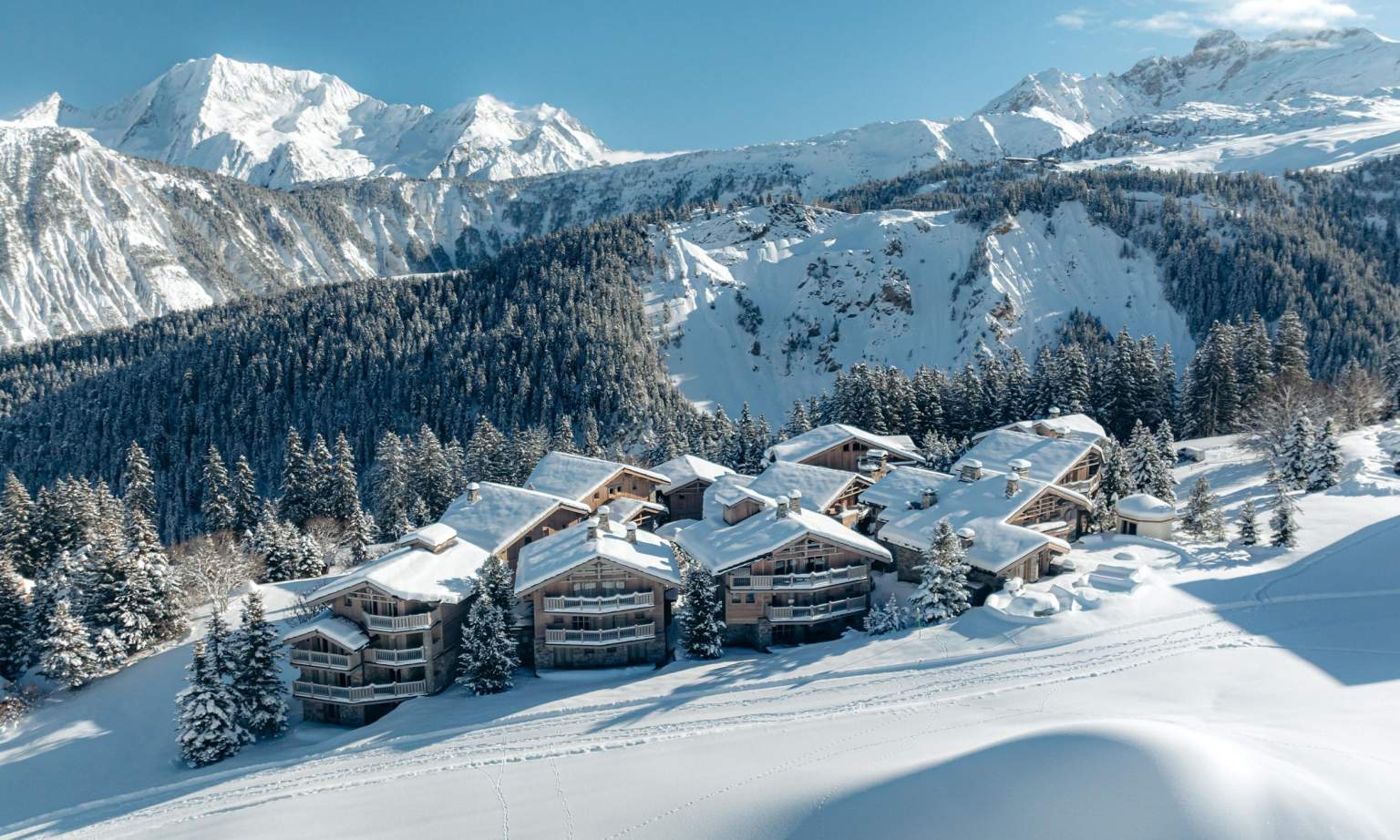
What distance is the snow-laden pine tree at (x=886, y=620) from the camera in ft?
122

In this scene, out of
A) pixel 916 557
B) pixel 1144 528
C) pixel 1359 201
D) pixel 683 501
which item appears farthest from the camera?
pixel 1359 201

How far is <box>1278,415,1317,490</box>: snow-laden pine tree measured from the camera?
2126 inches

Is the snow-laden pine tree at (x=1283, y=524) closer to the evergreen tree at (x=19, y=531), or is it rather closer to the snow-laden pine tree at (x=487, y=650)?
the snow-laden pine tree at (x=487, y=650)

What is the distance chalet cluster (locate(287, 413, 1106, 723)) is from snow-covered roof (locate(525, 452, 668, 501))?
379 cm

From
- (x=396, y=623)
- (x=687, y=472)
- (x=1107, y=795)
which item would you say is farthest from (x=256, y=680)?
(x=1107, y=795)

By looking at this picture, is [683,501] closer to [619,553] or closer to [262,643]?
[619,553]

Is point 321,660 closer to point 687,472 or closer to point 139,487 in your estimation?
point 687,472

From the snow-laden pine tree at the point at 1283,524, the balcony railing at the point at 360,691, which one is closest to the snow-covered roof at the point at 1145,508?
the snow-laden pine tree at the point at 1283,524

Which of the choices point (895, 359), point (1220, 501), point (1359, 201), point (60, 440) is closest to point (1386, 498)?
point (1220, 501)

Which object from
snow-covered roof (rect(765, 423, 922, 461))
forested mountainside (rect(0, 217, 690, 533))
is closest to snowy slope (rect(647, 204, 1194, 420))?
forested mountainside (rect(0, 217, 690, 533))

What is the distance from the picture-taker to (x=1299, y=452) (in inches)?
2143

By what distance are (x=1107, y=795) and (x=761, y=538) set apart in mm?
22692

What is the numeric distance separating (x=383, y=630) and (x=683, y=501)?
2729cm

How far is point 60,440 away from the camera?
128m
